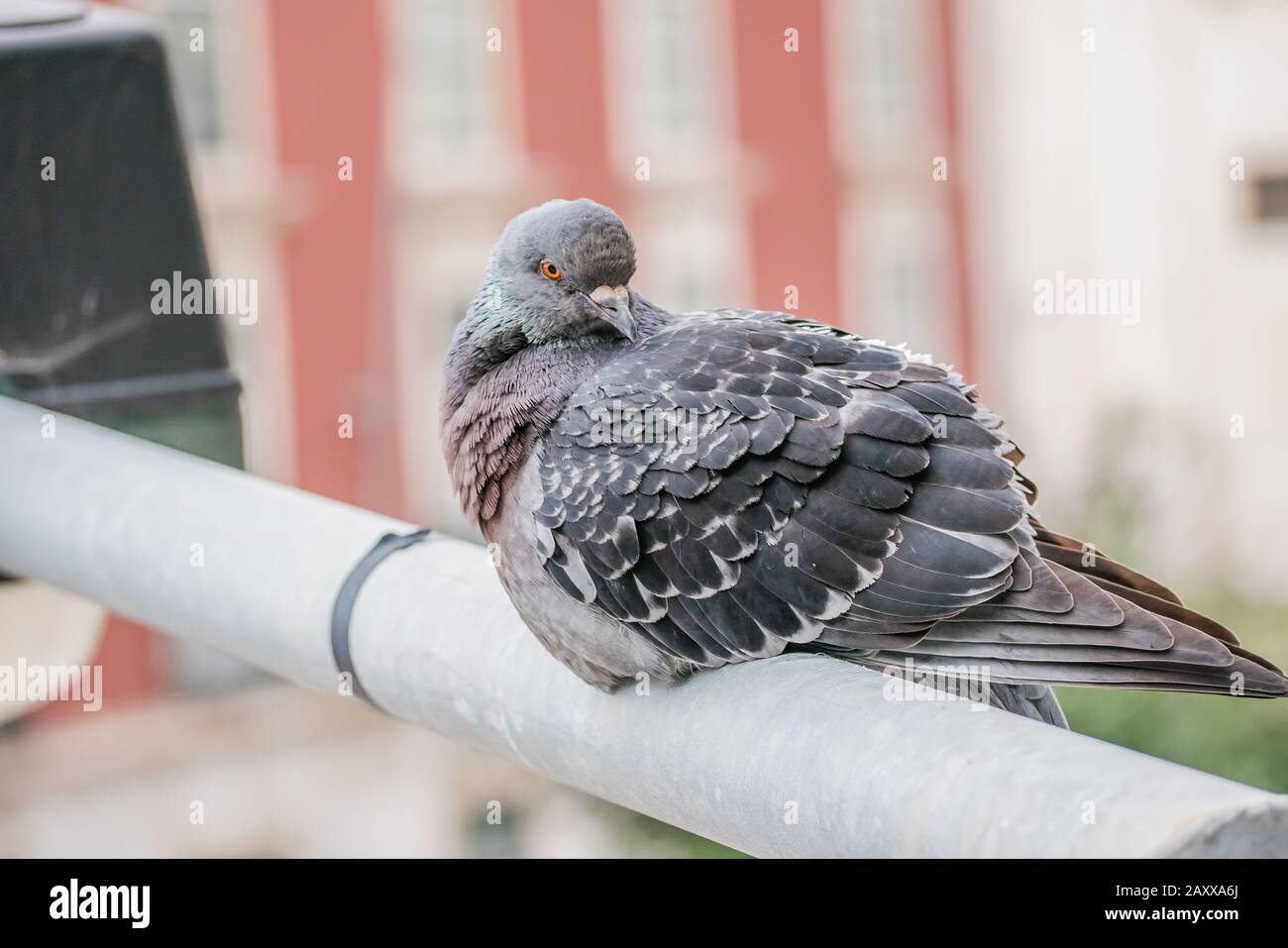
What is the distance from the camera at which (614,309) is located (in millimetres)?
3418

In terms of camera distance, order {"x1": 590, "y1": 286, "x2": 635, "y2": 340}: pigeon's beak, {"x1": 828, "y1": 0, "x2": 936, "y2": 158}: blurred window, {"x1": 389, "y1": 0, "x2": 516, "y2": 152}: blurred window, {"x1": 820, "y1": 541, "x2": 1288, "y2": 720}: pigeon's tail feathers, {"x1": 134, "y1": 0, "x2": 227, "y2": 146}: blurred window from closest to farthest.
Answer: {"x1": 820, "y1": 541, "x2": 1288, "y2": 720}: pigeon's tail feathers < {"x1": 590, "y1": 286, "x2": 635, "y2": 340}: pigeon's beak < {"x1": 134, "y1": 0, "x2": 227, "y2": 146}: blurred window < {"x1": 389, "y1": 0, "x2": 516, "y2": 152}: blurred window < {"x1": 828, "y1": 0, "x2": 936, "y2": 158}: blurred window

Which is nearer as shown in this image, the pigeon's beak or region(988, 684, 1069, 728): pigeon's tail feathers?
region(988, 684, 1069, 728): pigeon's tail feathers

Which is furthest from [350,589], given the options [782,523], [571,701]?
[782,523]

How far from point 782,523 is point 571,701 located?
2.09ft

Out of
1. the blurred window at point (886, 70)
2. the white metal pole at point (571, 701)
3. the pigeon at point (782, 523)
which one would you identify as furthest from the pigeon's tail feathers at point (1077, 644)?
the blurred window at point (886, 70)

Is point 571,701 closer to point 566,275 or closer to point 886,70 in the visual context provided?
point 566,275

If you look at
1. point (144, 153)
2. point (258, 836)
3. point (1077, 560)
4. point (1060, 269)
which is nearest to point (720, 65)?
point (1060, 269)

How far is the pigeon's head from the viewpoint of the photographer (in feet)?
11.2

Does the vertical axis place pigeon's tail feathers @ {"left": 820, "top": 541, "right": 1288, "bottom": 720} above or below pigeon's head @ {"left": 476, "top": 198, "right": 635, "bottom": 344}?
below

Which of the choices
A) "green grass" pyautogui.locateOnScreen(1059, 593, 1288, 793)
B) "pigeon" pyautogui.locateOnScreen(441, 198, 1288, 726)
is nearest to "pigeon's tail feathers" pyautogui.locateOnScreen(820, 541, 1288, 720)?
"pigeon" pyautogui.locateOnScreen(441, 198, 1288, 726)

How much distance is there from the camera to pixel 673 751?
243 cm

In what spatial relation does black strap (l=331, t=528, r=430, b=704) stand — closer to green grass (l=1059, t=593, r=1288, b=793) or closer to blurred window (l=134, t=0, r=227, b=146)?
green grass (l=1059, t=593, r=1288, b=793)

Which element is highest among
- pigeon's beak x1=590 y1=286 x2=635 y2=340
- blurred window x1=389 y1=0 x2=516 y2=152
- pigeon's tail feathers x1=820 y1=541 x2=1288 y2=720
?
blurred window x1=389 y1=0 x2=516 y2=152

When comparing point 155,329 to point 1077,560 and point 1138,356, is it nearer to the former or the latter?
point 1077,560
